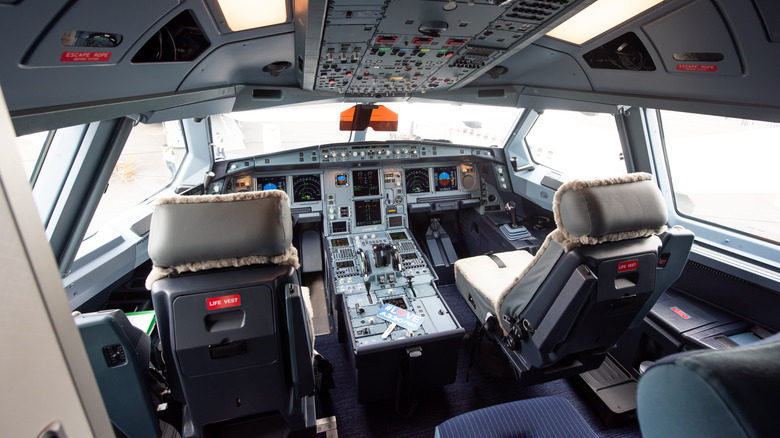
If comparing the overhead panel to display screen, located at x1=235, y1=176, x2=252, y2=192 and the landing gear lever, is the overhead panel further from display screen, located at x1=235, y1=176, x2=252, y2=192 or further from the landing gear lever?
the landing gear lever

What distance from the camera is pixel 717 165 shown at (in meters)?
2.76

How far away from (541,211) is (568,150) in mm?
789

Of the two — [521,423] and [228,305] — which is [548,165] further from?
[228,305]

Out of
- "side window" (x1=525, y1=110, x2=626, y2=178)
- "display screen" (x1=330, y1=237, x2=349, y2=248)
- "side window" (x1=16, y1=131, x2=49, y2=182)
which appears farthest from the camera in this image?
"display screen" (x1=330, y1=237, x2=349, y2=248)

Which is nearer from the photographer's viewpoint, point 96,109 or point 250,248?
point 250,248

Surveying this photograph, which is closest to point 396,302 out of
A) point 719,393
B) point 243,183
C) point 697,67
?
point 243,183

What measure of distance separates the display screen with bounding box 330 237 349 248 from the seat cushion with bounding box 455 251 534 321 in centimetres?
137

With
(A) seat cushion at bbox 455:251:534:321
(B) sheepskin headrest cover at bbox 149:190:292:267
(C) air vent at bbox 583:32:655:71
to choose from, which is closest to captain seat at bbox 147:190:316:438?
(B) sheepskin headrest cover at bbox 149:190:292:267

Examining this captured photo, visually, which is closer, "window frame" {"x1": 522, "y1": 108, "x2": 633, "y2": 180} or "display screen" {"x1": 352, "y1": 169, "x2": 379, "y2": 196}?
"window frame" {"x1": 522, "y1": 108, "x2": 633, "y2": 180}

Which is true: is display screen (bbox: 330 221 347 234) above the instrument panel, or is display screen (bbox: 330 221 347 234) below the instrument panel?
below

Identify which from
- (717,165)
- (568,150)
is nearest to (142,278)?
(568,150)

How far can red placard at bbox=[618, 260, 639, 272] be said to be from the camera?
1.85 metres

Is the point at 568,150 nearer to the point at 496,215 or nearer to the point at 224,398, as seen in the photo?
the point at 496,215

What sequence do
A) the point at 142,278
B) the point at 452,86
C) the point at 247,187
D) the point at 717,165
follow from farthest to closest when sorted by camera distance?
the point at 247,187 → the point at 452,86 → the point at 142,278 → the point at 717,165
